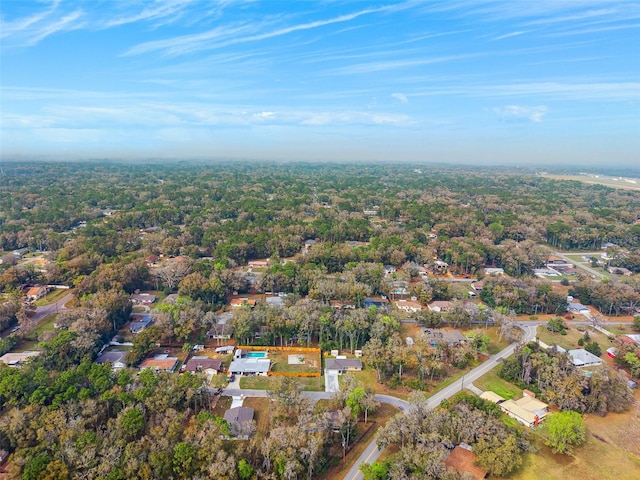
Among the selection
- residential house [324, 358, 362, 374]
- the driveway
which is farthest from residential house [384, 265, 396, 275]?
the driveway

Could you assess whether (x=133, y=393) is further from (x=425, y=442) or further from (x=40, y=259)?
(x=40, y=259)

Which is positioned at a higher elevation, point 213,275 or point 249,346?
point 213,275

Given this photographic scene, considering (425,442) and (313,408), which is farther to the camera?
(313,408)

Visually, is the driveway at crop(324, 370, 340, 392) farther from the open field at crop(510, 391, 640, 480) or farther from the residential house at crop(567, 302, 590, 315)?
the residential house at crop(567, 302, 590, 315)

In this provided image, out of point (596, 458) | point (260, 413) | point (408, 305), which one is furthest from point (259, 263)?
point (596, 458)

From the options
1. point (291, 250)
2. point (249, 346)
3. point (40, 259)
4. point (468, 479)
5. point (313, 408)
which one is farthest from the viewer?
point (291, 250)

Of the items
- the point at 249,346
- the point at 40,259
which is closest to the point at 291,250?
the point at 249,346
